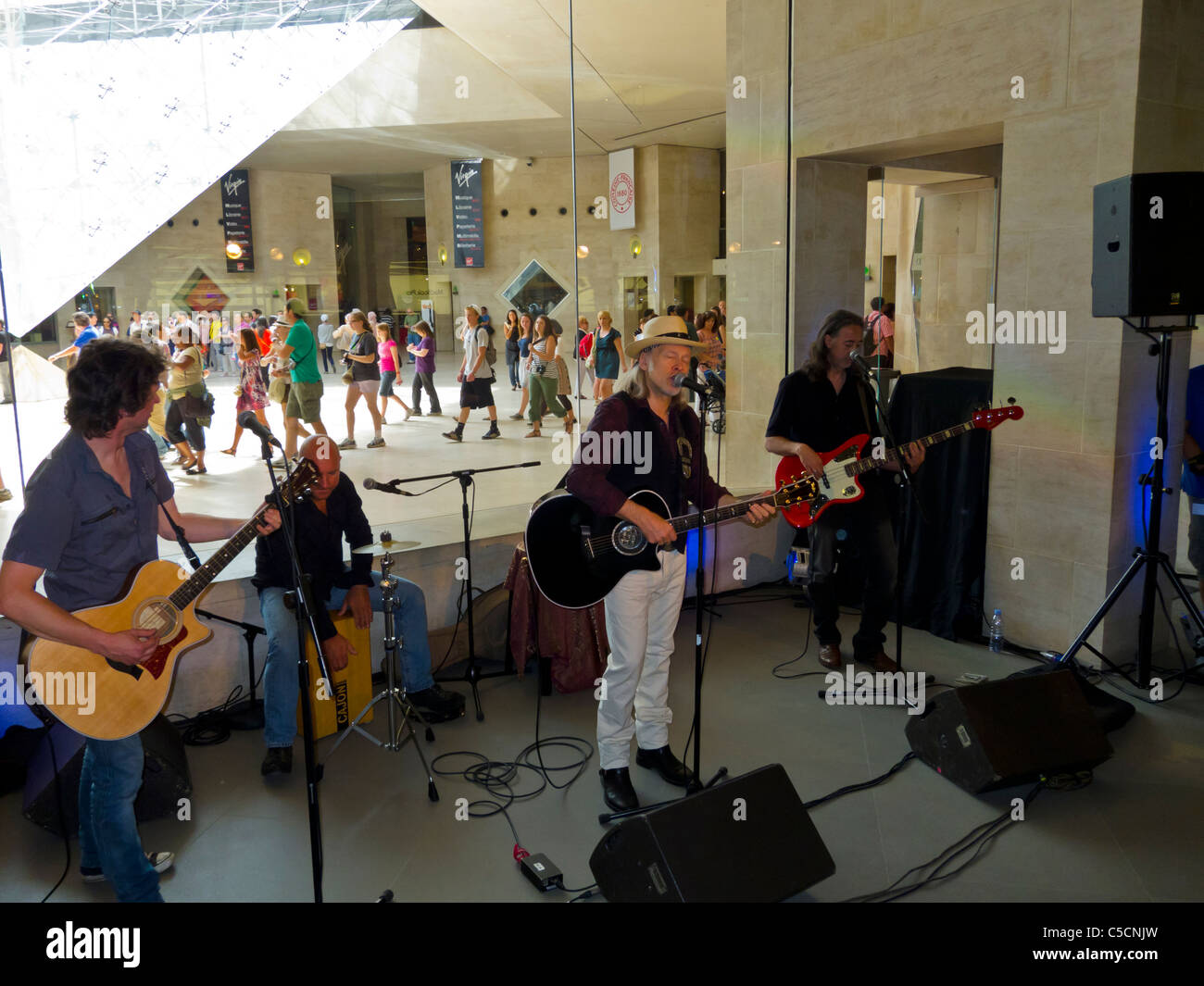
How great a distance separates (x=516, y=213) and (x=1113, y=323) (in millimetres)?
4007

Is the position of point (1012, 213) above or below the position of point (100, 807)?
above

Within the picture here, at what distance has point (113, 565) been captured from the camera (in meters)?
2.81

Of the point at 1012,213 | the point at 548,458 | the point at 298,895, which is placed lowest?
the point at 298,895

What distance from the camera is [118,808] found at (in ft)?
8.98

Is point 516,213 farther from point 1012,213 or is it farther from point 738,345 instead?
point 1012,213

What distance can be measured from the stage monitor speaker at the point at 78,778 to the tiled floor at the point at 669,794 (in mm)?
92

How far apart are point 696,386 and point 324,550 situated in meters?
2.08

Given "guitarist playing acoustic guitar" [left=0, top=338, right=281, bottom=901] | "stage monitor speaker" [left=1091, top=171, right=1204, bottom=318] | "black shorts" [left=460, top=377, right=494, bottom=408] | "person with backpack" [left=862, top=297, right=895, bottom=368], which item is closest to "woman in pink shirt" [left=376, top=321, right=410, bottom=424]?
"black shorts" [left=460, top=377, right=494, bottom=408]

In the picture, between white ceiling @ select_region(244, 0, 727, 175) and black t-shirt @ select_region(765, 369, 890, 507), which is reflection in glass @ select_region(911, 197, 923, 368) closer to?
white ceiling @ select_region(244, 0, 727, 175)

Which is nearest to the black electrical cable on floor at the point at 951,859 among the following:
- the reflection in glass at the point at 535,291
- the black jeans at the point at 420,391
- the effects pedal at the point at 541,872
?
the effects pedal at the point at 541,872

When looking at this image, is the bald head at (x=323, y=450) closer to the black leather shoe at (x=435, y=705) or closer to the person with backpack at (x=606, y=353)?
the black leather shoe at (x=435, y=705)

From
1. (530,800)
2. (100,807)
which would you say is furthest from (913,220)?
(100,807)

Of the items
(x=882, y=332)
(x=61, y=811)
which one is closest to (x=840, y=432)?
(x=61, y=811)
